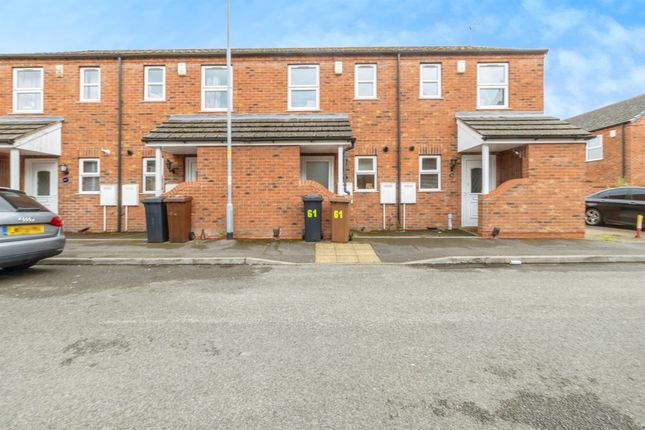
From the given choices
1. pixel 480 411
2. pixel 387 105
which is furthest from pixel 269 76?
pixel 480 411

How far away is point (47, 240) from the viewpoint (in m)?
5.94

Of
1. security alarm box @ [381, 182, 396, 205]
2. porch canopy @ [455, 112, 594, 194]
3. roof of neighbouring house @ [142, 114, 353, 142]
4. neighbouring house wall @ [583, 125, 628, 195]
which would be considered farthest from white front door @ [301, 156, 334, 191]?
neighbouring house wall @ [583, 125, 628, 195]

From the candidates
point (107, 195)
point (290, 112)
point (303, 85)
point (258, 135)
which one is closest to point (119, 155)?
point (107, 195)

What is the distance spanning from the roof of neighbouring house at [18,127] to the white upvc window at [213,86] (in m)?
5.27

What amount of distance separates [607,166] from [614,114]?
4.05 metres

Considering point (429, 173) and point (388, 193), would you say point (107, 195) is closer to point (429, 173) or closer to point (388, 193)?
point (388, 193)

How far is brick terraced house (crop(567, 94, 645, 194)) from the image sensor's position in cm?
1872

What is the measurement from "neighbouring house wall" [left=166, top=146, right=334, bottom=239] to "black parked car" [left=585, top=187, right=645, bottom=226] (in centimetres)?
1070

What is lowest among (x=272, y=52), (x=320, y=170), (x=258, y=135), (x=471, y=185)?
(x=471, y=185)

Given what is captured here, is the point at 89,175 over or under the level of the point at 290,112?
under

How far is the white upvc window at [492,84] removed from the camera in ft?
40.8

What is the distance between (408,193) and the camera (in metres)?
12.2

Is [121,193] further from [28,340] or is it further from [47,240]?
[28,340]

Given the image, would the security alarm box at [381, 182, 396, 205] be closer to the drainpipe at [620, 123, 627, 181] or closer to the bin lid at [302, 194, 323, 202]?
the bin lid at [302, 194, 323, 202]
